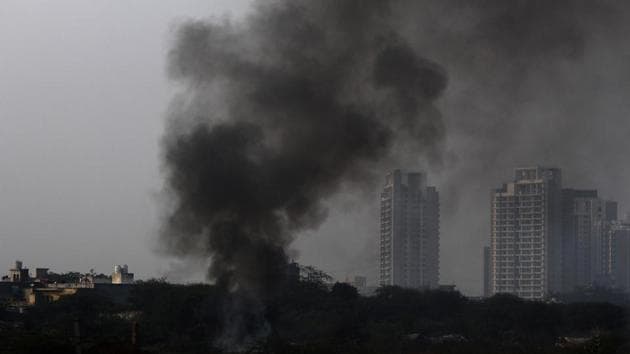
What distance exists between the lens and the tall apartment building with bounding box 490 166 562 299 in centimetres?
15838

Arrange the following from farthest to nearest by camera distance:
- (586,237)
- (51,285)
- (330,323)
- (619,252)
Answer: (619,252), (586,237), (51,285), (330,323)

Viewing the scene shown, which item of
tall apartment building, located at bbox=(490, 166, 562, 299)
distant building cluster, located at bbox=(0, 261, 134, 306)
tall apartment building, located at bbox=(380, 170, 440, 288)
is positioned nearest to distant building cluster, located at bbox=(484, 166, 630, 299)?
tall apartment building, located at bbox=(490, 166, 562, 299)

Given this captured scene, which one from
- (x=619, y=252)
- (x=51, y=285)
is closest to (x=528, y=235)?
(x=619, y=252)

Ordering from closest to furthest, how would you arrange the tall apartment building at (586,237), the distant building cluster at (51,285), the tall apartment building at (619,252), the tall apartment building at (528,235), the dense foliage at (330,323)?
the dense foliage at (330,323), the distant building cluster at (51,285), the tall apartment building at (528,235), the tall apartment building at (586,237), the tall apartment building at (619,252)

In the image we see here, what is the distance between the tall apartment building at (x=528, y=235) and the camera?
520 feet

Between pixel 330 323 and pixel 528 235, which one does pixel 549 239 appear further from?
pixel 330 323

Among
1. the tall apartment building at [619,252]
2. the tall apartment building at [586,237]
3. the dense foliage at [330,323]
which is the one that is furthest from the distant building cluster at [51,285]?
the tall apartment building at [619,252]

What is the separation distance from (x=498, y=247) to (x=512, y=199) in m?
6.20

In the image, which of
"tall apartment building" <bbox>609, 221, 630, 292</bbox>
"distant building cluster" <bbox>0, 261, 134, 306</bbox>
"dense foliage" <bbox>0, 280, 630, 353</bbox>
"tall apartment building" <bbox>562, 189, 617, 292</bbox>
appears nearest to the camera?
"dense foliage" <bbox>0, 280, 630, 353</bbox>

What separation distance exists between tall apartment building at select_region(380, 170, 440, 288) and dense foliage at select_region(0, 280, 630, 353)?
206ft

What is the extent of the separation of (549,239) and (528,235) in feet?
11.6

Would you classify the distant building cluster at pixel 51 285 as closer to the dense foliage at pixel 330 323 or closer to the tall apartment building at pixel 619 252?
the dense foliage at pixel 330 323

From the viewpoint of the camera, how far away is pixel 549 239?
524ft

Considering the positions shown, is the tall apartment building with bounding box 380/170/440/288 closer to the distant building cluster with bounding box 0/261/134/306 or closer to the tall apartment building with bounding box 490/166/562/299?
the tall apartment building with bounding box 490/166/562/299
